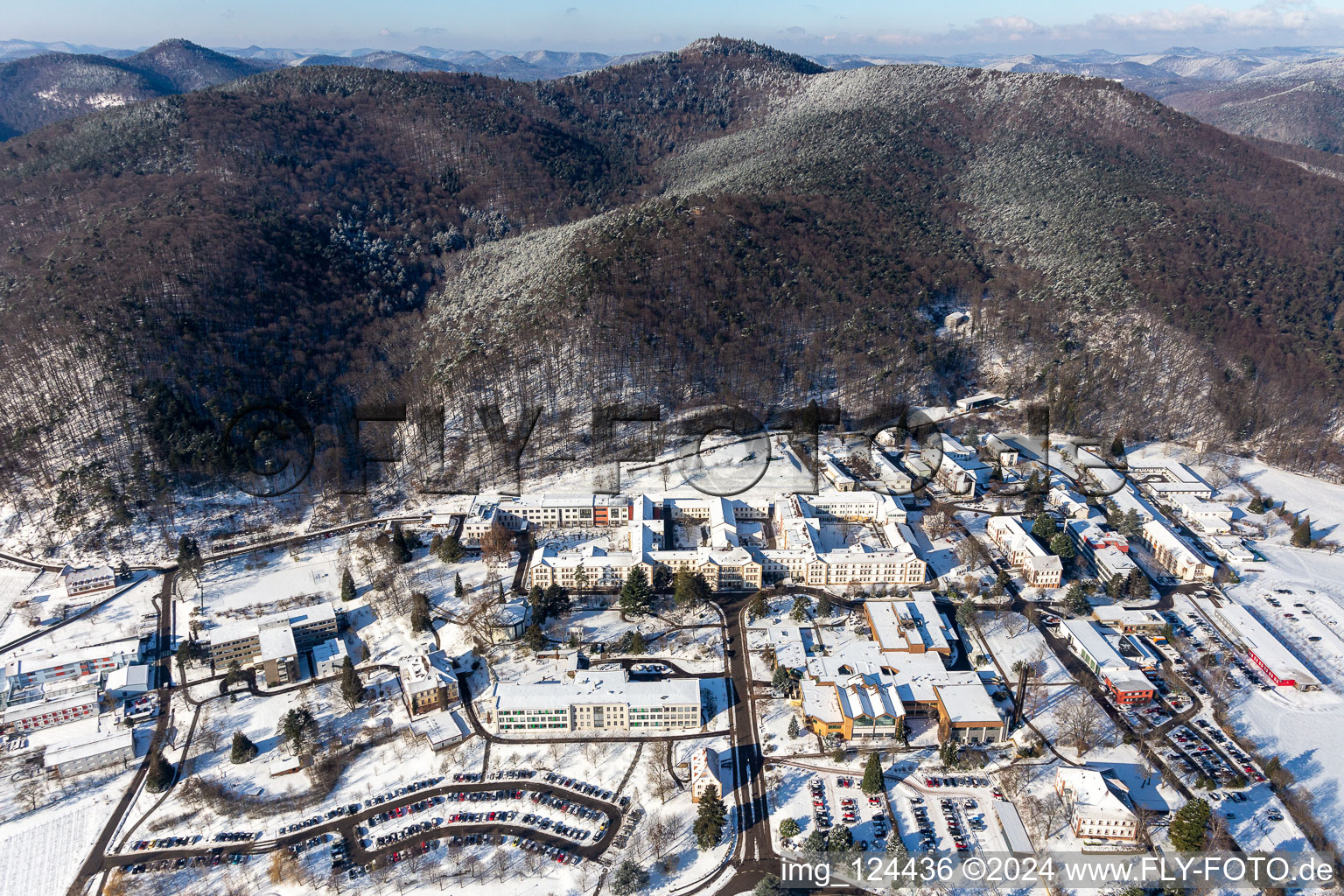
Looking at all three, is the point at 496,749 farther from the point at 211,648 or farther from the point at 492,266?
the point at 492,266

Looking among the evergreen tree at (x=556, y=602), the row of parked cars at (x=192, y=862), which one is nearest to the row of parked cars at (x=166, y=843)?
the row of parked cars at (x=192, y=862)

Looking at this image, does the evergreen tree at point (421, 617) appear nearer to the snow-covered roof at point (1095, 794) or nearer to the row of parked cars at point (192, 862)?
the row of parked cars at point (192, 862)

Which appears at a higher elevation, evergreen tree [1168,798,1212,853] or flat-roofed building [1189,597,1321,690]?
evergreen tree [1168,798,1212,853]

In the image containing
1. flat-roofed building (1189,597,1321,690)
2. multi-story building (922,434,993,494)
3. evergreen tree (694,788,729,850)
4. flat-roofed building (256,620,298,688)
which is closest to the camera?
evergreen tree (694,788,729,850)

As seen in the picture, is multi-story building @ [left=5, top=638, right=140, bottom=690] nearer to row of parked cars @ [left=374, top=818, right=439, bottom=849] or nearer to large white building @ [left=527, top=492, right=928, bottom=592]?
row of parked cars @ [left=374, top=818, right=439, bottom=849]

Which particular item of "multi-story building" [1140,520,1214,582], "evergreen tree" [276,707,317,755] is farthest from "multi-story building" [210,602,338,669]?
"multi-story building" [1140,520,1214,582]

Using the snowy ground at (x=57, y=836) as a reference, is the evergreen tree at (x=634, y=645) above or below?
above

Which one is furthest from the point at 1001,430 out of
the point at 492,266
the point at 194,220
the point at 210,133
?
the point at 210,133
